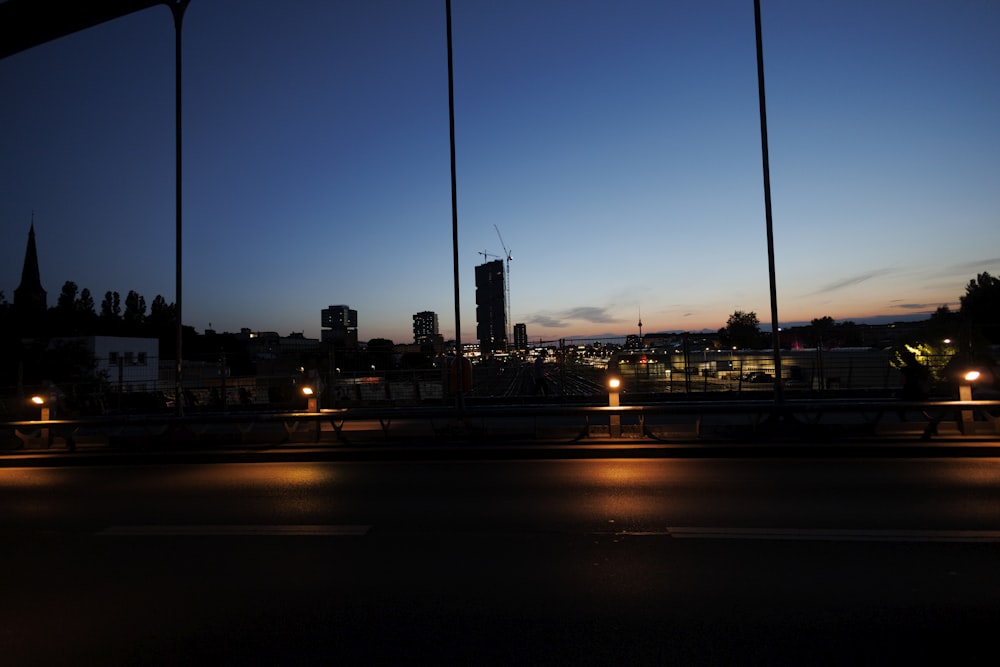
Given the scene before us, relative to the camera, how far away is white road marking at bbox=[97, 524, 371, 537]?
6.33 metres

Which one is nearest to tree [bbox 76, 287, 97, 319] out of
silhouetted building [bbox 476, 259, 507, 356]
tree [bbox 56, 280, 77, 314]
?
tree [bbox 56, 280, 77, 314]

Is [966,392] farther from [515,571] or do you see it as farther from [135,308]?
[135,308]

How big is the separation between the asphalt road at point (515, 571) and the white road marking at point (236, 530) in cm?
4

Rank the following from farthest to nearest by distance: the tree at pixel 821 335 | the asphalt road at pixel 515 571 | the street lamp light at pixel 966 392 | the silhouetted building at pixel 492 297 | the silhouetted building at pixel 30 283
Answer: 1. the silhouetted building at pixel 30 283
2. the silhouetted building at pixel 492 297
3. the tree at pixel 821 335
4. the street lamp light at pixel 966 392
5. the asphalt road at pixel 515 571

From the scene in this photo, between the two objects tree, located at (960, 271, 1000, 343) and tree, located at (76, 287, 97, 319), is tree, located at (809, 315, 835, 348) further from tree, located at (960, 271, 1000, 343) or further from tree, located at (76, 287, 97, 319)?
tree, located at (76, 287, 97, 319)

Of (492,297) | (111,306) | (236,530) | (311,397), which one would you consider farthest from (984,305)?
(111,306)

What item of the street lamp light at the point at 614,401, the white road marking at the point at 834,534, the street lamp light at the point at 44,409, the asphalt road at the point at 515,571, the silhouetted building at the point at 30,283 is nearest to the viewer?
the asphalt road at the point at 515,571

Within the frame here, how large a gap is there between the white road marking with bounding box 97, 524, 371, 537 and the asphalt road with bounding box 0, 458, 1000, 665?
41 mm

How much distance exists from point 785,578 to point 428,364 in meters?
16.1

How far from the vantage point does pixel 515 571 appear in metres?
5.04

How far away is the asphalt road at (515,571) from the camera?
3.78m

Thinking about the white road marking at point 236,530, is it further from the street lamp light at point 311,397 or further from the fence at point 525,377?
the fence at point 525,377

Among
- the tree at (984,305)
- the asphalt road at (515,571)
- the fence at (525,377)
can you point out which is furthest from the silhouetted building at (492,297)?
the tree at (984,305)

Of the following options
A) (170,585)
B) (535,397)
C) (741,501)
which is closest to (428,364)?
(535,397)
